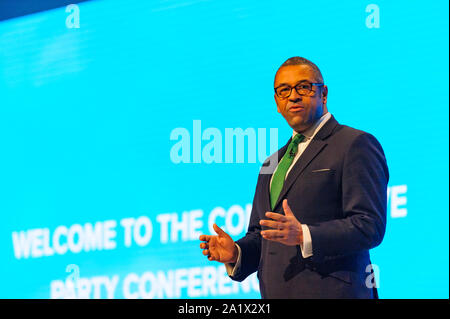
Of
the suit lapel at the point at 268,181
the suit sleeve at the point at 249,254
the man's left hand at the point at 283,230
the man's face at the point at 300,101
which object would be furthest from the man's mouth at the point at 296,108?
the man's left hand at the point at 283,230

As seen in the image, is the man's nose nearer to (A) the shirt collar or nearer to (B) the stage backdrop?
(A) the shirt collar

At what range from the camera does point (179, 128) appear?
370cm

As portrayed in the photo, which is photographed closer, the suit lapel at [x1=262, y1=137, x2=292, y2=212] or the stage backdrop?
the suit lapel at [x1=262, y1=137, x2=292, y2=212]

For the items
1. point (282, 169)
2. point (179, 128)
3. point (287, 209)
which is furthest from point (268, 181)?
point (179, 128)

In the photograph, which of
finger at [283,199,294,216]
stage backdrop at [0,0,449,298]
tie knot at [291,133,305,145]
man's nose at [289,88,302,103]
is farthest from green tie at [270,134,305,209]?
stage backdrop at [0,0,449,298]

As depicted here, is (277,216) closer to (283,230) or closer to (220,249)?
(283,230)

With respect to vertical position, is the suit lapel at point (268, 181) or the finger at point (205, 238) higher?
the suit lapel at point (268, 181)

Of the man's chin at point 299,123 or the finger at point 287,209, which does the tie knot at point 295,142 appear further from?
the finger at point 287,209

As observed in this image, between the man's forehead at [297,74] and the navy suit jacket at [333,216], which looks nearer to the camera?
the navy suit jacket at [333,216]

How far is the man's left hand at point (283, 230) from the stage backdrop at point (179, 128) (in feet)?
3.96

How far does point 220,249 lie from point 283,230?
40cm

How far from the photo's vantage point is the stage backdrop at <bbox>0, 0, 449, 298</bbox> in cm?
303

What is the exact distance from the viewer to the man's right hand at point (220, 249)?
2.22 meters

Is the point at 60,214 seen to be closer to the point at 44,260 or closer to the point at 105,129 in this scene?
the point at 44,260
